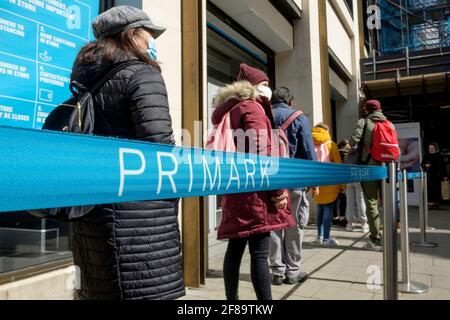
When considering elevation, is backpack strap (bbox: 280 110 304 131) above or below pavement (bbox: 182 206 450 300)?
above

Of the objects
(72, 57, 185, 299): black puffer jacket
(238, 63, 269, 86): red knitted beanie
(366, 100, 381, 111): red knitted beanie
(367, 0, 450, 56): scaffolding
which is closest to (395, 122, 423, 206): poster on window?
(367, 0, 450, 56): scaffolding

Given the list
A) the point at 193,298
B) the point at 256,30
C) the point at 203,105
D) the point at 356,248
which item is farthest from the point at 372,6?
the point at 193,298

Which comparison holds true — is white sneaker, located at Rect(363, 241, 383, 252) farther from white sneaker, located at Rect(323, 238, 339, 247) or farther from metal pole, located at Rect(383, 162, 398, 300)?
metal pole, located at Rect(383, 162, 398, 300)

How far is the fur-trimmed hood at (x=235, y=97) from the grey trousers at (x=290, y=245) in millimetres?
1277

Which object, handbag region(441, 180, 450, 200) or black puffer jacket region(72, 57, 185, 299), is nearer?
black puffer jacket region(72, 57, 185, 299)

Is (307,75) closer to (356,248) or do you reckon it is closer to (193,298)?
(356,248)

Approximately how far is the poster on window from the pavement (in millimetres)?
5022

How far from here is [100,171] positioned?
0.75 metres

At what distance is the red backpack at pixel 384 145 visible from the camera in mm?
4555

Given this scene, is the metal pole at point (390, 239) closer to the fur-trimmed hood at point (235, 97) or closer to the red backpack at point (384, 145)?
the fur-trimmed hood at point (235, 97)

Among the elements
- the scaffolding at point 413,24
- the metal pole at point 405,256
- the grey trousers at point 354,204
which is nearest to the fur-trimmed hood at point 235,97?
the metal pole at point 405,256

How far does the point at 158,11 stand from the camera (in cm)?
326

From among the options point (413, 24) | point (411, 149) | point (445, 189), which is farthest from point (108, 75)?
point (413, 24)

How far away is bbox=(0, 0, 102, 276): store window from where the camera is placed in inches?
90.4
